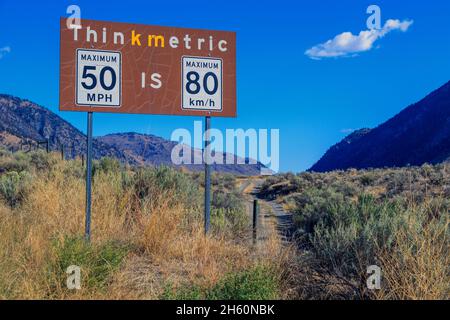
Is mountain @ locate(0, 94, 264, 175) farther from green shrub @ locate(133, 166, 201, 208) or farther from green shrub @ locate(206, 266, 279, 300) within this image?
green shrub @ locate(206, 266, 279, 300)

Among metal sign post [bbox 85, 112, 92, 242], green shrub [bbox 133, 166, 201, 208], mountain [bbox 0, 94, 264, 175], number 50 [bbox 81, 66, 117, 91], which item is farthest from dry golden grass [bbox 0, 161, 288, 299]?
mountain [bbox 0, 94, 264, 175]

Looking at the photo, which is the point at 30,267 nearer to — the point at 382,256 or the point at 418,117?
the point at 382,256

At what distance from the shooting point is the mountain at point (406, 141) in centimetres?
7356

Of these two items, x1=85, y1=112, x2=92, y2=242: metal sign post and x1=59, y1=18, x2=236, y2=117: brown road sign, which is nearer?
x1=85, y1=112, x2=92, y2=242: metal sign post

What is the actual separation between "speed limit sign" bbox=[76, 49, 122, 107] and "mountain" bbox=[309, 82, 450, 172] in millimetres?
62269

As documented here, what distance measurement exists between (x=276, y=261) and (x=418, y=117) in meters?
88.0

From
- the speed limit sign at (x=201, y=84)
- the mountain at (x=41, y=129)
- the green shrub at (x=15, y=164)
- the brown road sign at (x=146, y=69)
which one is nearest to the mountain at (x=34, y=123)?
the mountain at (x=41, y=129)

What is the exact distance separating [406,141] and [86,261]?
8345 cm

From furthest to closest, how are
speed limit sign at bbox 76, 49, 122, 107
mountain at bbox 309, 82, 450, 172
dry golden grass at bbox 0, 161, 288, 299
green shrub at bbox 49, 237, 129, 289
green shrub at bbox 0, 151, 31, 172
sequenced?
mountain at bbox 309, 82, 450, 172 → green shrub at bbox 0, 151, 31, 172 → speed limit sign at bbox 76, 49, 122, 107 → green shrub at bbox 49, 237, 129, 289 → dry golden grass at bbox 0, 161, 288, 299

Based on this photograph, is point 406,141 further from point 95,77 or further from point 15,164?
point 95,77

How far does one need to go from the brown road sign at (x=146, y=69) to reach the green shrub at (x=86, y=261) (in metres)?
2.83

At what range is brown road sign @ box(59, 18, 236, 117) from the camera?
26.4ft

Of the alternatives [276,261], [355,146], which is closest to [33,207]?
[276,261]
